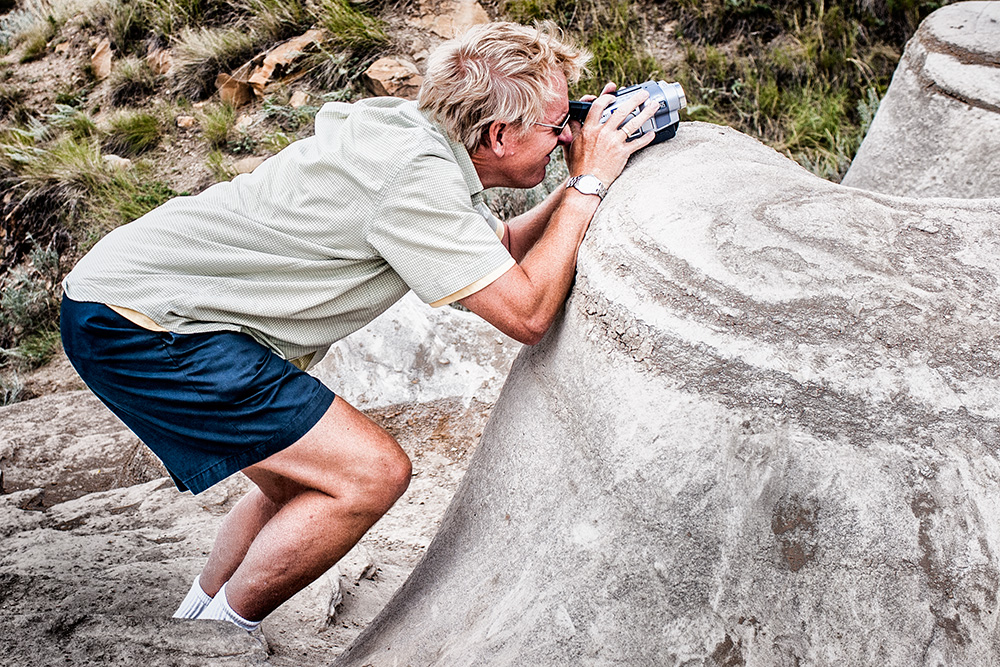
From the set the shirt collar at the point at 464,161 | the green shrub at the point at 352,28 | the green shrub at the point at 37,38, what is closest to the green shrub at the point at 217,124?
the green shrub at the point at 352,28

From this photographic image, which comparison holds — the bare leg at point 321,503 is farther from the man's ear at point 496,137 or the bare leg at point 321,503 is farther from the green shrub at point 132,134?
the green shrub at point 132,134

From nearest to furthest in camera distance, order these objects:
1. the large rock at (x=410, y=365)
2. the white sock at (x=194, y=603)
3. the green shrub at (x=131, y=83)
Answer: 1. the white sock at (x=194, y=603)
2. the large rock at (x=410, y=365)
3. the green shrub at (x=131, y=83)

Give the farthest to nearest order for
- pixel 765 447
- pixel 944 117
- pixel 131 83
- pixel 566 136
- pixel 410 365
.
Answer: pixel 131 83 → pixel 410 365 → pixel 944 117 → pixel 566 136 → pixel 765 447

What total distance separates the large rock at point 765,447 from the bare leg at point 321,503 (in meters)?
0.31

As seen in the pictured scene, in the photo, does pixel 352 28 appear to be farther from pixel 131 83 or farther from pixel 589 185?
pixel 589 185

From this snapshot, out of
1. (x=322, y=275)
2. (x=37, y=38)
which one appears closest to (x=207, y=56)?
(x=37, y=38)

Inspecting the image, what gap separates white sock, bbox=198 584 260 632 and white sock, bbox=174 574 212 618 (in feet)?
0.17

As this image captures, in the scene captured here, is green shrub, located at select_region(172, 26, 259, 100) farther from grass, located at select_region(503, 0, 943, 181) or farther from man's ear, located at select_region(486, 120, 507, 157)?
man's ear, located at select_region(486, 120, 507, 157)

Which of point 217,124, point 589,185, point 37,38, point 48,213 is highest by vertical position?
point 589,185

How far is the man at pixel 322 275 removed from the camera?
68.0 inches

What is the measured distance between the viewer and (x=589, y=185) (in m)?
1.86

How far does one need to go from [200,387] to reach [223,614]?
54cm

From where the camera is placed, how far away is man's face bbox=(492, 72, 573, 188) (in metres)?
1.85

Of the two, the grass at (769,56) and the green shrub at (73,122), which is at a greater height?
the grass at (769,56)
